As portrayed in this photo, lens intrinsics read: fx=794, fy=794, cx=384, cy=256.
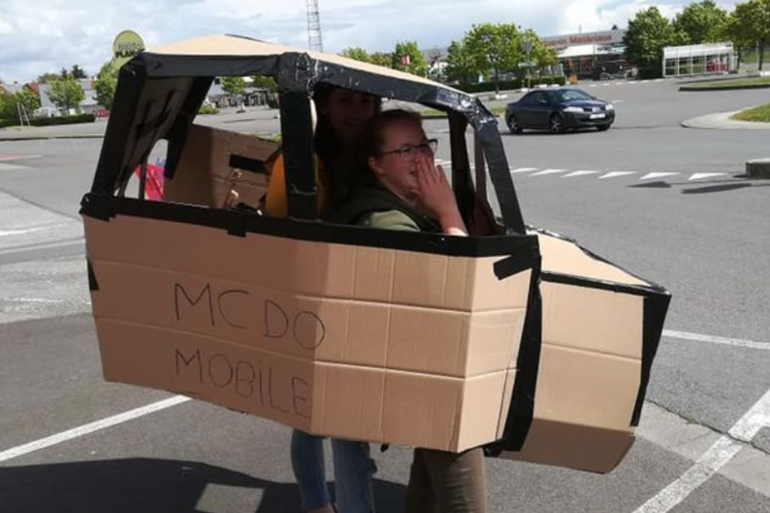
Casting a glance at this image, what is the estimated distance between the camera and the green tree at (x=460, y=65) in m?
72.3

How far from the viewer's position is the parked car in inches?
964

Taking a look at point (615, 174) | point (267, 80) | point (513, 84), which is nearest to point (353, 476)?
point (267, 80)

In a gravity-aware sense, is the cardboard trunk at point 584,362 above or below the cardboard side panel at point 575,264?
below

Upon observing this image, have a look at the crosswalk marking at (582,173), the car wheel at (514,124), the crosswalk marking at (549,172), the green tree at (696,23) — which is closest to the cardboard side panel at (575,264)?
the crosswalk marking at (582,173)

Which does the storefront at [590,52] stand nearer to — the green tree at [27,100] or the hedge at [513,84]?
the hedge at [513,84]

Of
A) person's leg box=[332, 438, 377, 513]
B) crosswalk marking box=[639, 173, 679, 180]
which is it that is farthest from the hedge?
person's leg box=[332, 438, 377, 513]

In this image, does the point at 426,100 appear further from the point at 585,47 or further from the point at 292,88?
the point at 585,47

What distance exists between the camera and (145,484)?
12.2ft

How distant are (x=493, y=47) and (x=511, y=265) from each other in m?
72.1

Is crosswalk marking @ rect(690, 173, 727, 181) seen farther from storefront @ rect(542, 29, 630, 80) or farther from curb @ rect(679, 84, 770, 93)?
storefront @ rect(542, 29, 630, 80)

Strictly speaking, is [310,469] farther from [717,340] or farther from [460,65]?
[460,65]

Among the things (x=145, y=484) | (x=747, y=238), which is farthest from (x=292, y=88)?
(x=747, y=238)

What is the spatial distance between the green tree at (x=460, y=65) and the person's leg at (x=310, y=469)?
234ft

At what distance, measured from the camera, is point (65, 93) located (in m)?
105
